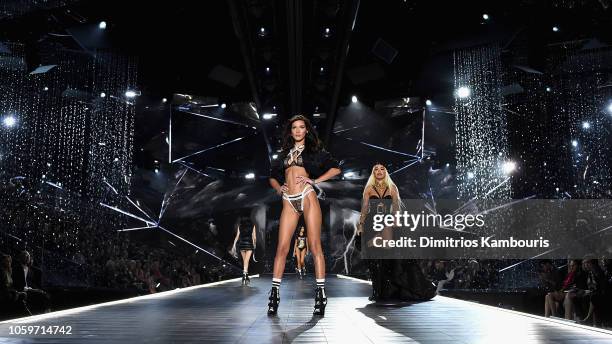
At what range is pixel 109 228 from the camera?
570 inches

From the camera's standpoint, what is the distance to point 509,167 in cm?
1438

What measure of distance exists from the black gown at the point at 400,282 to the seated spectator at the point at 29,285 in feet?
9.22

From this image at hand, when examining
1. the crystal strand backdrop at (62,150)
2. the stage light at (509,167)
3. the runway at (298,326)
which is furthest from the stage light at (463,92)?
the runway at (298,326)

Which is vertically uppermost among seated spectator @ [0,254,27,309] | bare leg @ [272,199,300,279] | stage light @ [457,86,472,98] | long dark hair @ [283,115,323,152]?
stage light @ [457,86,472,98]

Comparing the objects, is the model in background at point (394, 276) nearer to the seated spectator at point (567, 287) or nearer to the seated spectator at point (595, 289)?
the seated spectator at point (595, 289)

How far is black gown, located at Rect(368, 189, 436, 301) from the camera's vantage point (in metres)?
4.46

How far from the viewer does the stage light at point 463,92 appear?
11075 mm

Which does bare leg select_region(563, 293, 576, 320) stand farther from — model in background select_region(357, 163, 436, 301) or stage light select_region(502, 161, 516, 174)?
stage light select_region(502, 161, 516, 174)

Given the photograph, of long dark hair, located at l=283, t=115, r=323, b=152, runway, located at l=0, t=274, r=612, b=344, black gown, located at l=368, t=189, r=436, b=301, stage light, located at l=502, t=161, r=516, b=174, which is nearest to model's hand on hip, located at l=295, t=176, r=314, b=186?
long dark hair, located at l=283, t=115, r=323, b=152

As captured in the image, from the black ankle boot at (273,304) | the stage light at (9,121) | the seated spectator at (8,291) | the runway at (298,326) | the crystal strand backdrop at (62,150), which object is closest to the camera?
the runway at (298,326)

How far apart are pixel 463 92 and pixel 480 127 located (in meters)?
2.11

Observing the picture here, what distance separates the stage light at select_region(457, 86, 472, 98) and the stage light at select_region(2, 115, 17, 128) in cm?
1041

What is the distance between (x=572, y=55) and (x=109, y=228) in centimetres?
1283

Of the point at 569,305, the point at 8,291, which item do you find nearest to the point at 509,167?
the point at 569,305
